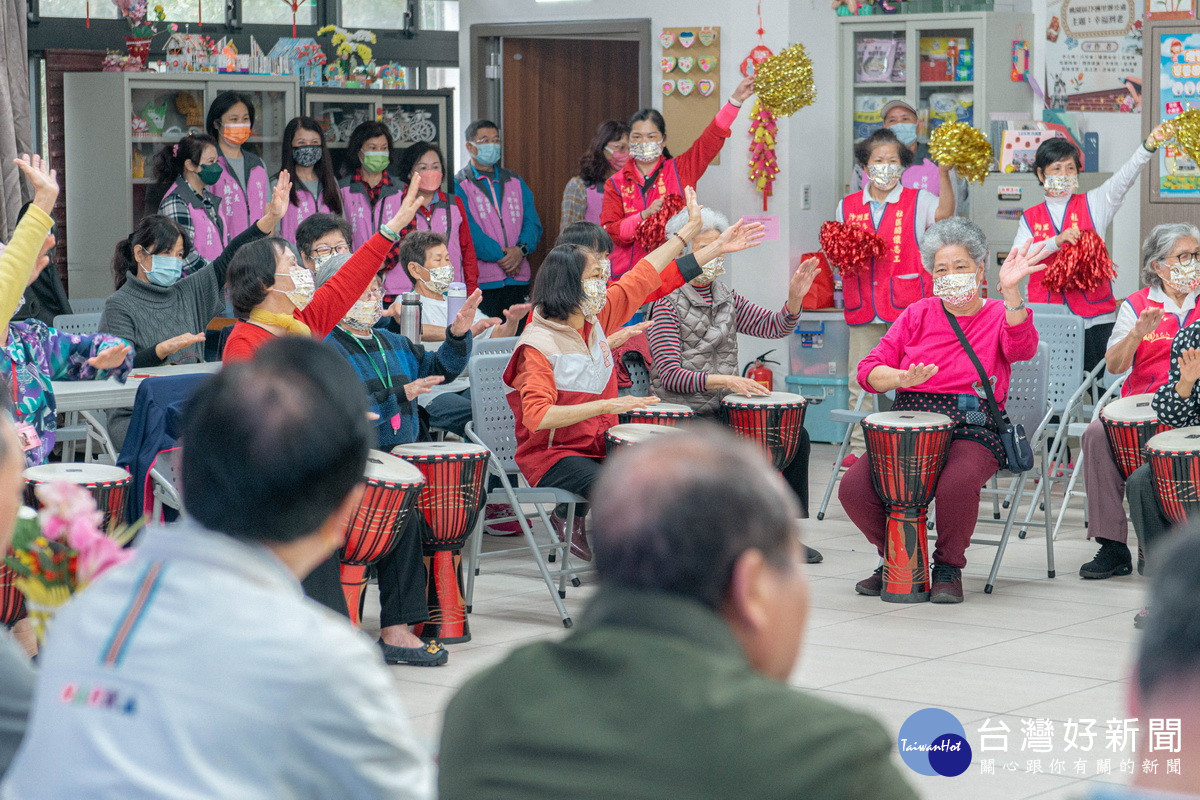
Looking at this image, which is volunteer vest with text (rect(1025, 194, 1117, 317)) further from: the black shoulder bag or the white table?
the white table

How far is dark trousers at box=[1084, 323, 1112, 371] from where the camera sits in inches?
280

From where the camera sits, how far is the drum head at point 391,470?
445 centimetres

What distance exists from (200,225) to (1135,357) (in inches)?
177

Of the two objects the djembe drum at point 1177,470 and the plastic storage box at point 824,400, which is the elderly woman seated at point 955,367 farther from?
the plastic storage box at point 824,400

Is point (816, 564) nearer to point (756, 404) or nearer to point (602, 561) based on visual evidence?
point (756, 404)

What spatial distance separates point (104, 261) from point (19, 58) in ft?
3.85

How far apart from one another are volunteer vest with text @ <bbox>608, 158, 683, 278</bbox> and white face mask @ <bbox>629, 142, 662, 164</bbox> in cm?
6

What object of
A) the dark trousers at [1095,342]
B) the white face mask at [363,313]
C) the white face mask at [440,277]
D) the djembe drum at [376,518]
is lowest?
the djembe drum at [376,518]

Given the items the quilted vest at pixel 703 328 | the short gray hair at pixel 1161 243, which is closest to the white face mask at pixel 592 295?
the quilted vest at pixel 703 328

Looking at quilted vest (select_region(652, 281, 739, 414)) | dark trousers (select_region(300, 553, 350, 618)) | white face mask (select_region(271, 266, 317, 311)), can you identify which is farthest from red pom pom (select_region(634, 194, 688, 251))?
dark trousers (select_region(300, 553, 350, 618))

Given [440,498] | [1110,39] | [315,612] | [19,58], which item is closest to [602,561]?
[315,612]

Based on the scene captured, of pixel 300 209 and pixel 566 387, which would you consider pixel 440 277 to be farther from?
pixel 300 209

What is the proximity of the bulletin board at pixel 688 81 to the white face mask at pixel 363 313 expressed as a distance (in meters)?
4.21

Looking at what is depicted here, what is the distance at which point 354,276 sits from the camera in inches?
189
